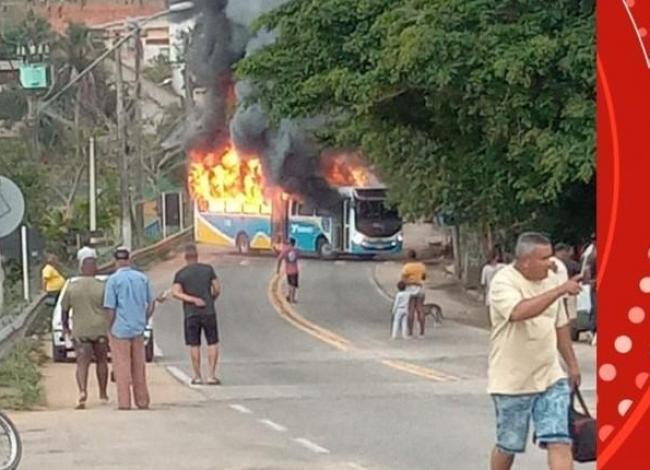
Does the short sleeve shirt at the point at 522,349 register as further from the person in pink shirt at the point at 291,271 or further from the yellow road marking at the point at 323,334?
the person in pink shirt at the point at 291,271

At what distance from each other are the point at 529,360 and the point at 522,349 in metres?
0.07

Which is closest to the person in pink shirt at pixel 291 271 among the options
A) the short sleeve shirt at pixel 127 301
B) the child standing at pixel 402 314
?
the child standing at pixel 402 314

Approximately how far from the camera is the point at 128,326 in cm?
1833

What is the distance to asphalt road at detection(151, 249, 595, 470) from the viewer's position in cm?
1507

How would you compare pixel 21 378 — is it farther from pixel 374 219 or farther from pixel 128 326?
pixel 374 219

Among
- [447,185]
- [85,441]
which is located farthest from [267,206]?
[85,441]

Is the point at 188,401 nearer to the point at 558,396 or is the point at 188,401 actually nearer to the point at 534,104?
the point at 558,396

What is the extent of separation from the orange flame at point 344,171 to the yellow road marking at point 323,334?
717cm

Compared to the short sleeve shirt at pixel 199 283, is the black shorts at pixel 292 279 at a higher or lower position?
lower

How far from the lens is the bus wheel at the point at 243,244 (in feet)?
212

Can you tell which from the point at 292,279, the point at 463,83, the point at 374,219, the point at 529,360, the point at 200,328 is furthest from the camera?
the point at 374,219

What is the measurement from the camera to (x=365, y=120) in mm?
38688

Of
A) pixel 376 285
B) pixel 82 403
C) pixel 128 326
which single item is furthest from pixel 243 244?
pixel 128 326
